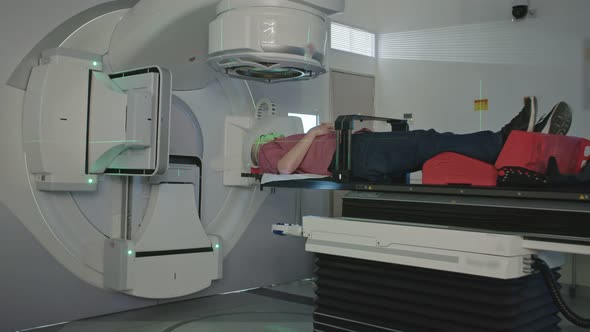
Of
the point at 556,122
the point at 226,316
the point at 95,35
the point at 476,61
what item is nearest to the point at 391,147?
the point at 556,122

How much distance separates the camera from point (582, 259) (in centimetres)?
344

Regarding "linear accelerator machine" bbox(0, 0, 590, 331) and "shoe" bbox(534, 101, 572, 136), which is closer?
"linear accelerator machine" bbox(0, 0, 590, 331)

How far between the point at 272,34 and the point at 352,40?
207 cm

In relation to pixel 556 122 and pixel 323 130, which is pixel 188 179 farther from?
pixel 556 122

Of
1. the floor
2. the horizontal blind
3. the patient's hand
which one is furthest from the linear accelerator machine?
the horizontal blind

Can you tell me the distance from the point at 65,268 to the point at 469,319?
185cm

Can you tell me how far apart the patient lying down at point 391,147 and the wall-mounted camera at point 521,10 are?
1.65m

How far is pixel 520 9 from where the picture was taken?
3693 millimetres

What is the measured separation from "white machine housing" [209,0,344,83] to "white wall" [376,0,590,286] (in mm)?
1750

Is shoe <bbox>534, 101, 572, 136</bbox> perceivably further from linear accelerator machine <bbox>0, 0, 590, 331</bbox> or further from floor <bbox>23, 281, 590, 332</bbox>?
floor <bbox>23, 281, 590, 332</bbox>

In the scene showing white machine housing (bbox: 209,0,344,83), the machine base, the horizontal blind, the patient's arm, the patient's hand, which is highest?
the horizontal blind

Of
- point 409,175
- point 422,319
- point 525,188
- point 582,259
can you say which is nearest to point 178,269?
point 409,175

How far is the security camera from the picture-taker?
369 centimetres

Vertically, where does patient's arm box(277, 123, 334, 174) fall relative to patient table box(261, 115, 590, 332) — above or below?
above
